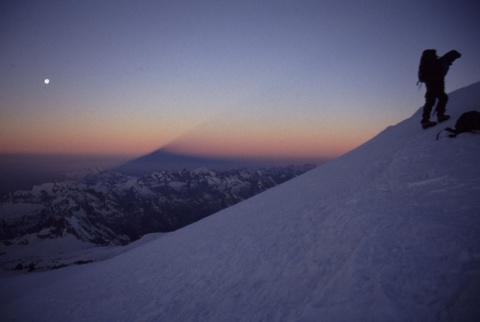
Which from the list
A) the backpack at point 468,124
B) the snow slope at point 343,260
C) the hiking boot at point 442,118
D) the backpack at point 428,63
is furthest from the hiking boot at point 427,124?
the backpack at point 468,124

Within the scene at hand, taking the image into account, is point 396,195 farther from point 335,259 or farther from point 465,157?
point 335,259

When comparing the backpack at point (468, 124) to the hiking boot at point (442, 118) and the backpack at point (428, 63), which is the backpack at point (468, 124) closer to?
the hiking boot at point (442, 118)

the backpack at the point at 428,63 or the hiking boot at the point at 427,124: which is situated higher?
the backpack at the point at 428,63

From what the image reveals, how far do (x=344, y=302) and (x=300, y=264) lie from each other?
1.96 m

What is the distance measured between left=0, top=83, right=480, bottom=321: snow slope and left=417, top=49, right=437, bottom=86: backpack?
233 cm

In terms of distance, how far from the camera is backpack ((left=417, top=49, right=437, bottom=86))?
1066cm

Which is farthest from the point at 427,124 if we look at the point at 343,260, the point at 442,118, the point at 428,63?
the point at 343,260

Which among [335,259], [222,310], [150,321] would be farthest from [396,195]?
[150,321]

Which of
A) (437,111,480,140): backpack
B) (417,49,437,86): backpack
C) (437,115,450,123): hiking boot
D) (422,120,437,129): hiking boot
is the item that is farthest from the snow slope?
(417,49,437,86): backpack

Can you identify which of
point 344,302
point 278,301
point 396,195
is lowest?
point 278,301

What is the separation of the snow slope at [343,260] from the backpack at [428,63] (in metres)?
2.33

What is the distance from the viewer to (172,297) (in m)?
7.48

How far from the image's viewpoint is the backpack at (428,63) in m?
10.7

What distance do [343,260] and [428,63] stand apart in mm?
10285
